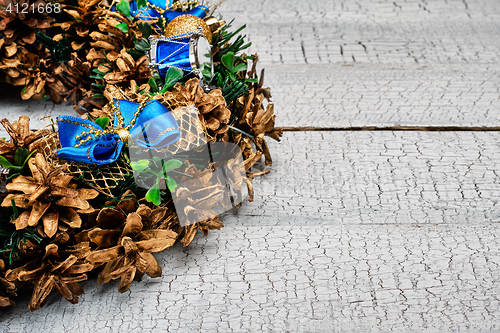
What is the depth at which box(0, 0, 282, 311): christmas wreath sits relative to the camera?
0.47 metres

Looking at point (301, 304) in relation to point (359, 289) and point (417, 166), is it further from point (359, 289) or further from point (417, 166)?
point (417, 166)

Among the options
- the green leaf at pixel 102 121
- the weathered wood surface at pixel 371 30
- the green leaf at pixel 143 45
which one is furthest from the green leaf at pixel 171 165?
the weathered wood surface at pixel 371 30

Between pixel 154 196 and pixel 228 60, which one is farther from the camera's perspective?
pixel 228 60

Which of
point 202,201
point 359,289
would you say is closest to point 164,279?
point 202,201

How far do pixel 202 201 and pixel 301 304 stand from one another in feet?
0.54

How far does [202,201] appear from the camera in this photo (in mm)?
541

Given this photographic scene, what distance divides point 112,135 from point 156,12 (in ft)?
1.01

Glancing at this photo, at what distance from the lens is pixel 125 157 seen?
1.73ft

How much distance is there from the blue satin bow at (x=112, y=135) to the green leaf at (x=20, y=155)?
0.12 feet

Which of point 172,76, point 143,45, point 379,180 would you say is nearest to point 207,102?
point 172,76

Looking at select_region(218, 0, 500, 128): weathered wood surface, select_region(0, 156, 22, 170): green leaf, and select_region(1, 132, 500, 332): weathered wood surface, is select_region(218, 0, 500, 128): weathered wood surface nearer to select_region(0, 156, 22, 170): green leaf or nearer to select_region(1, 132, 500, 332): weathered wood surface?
select_region(1, 132, 500, 332): weathered wood surface

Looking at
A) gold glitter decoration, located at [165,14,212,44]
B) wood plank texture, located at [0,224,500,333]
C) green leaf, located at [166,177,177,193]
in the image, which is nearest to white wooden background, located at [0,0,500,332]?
wood plank texture, located at [0,224,500,333]

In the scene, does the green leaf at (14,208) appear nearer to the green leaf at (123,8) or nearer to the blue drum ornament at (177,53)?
the blue drum ornament at (177,53)

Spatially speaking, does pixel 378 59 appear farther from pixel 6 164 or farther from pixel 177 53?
pixel 6 164
